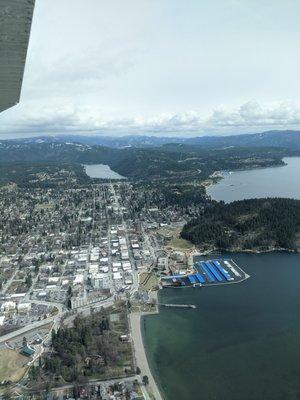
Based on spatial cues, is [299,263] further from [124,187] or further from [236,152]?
[236,152]

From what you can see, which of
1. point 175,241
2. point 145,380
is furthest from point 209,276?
point 145,380

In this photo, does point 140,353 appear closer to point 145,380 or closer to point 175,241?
point 145,380

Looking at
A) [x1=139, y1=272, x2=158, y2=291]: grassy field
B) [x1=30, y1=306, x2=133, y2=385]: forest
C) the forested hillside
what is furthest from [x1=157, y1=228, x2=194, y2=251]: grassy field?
the forested hillside

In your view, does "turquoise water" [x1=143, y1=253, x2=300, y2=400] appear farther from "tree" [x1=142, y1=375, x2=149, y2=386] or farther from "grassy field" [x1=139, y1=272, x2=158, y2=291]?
"grassy field" [x1=139, y1=272, x2=158, y2=291]

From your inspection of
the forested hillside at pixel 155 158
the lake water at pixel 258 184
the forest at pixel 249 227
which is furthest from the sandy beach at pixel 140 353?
the forested hillside at pixel 155 158

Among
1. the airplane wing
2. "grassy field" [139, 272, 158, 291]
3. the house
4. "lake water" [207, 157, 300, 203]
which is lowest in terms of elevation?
the house

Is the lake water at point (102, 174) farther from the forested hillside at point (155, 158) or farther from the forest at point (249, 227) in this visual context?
the forest at point (249, 227)
